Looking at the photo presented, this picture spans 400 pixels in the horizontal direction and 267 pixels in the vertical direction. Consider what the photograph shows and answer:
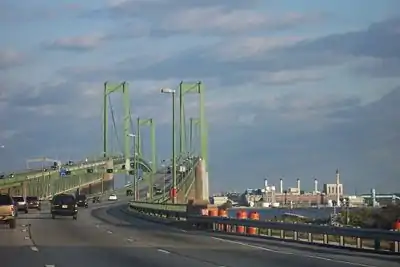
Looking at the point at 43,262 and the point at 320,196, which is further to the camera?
the point at 320,196

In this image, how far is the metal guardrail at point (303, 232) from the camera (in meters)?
30.6

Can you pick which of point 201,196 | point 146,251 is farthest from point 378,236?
point 201,196

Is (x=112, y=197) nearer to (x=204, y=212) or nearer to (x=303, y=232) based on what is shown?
(x=204, y=212)

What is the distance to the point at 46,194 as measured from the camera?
15112 cm

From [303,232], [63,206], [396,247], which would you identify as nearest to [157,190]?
[63,206]

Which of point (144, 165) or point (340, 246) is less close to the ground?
point (144, 165)

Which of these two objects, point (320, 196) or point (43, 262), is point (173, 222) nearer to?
point (43, 262)

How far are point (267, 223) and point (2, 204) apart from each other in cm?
1818

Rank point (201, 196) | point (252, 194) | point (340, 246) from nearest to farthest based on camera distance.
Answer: point (340, 246) < point (201, 196) < point (252, 194)

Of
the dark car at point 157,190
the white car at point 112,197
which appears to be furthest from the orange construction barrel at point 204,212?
the white car at point 112,197

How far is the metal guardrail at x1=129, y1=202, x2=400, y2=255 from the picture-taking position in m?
30.6

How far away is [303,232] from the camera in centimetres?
3650

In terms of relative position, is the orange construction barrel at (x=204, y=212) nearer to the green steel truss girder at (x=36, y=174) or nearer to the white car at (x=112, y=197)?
the green steel truss girder at (x=36, y=174)

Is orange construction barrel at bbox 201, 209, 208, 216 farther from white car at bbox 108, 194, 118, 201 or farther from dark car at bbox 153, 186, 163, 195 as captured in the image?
white car at bbox 108, 194, 118, 201
